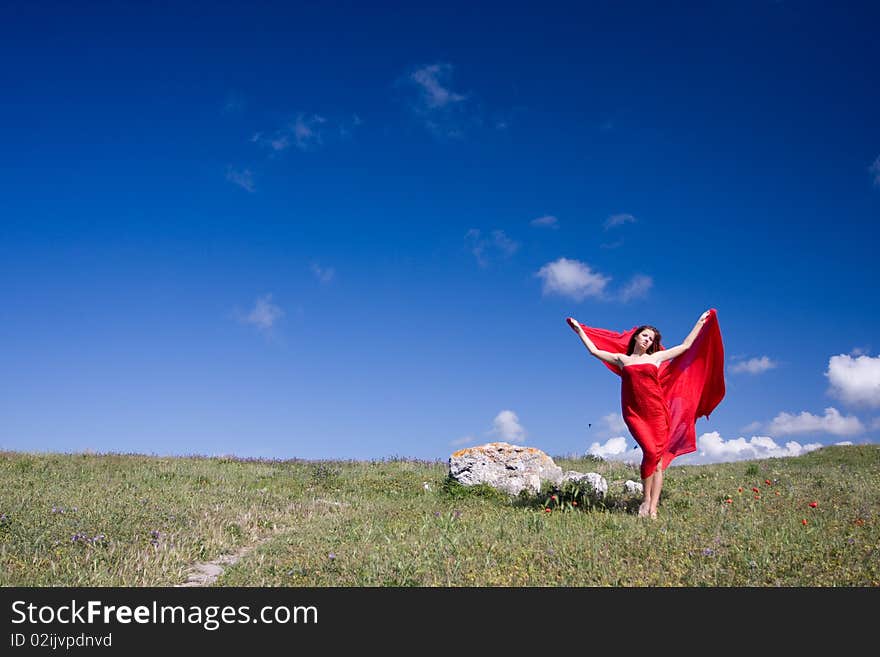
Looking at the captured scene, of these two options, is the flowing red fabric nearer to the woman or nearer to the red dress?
the woman

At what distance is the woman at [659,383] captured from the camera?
13.1 m

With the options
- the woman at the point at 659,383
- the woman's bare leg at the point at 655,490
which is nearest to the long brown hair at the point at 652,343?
the woman at the point at 659,383

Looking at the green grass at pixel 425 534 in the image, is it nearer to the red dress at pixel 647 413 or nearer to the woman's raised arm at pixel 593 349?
the red dress at pixel 647 413

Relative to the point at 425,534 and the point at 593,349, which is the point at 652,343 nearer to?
the point at 593,349

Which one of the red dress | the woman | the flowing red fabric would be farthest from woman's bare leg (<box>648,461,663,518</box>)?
the flowing red fabric

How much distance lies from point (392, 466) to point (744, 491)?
13688 millimetres

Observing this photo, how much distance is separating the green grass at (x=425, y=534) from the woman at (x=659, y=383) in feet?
4.24

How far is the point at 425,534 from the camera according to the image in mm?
11109

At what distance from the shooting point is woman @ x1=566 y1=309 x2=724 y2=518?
13.1 m
